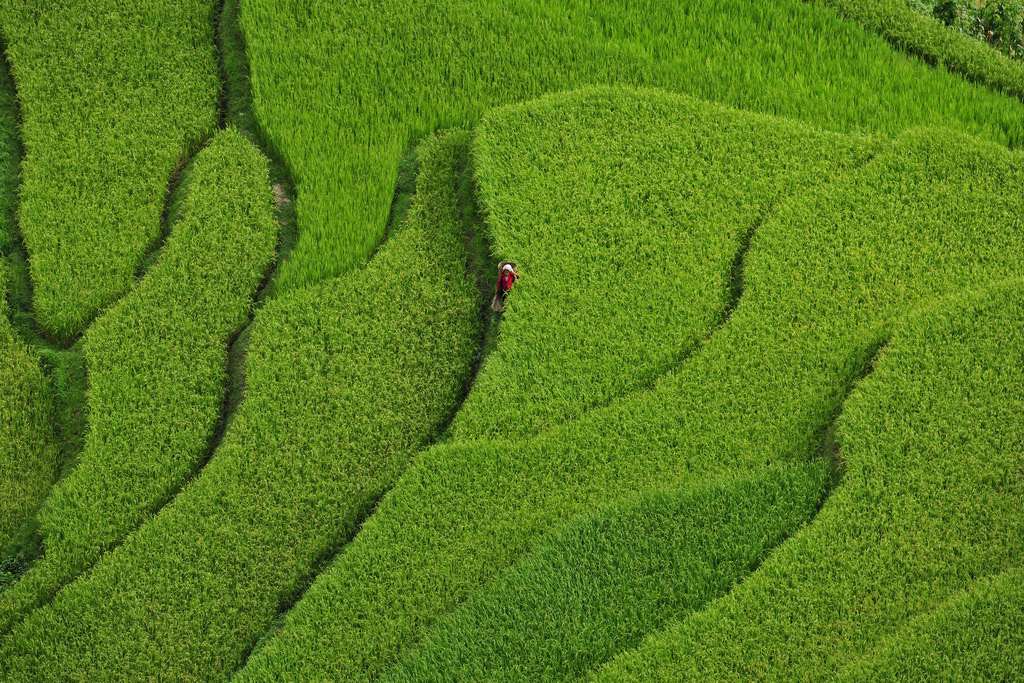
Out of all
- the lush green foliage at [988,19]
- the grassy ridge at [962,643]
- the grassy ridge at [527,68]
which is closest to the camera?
the grassy ridge at [962,643]

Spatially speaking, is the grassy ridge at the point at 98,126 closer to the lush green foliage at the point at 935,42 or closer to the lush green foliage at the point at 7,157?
the lush green foliage at the point at 7,157

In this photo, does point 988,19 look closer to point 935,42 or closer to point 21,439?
point 935,42

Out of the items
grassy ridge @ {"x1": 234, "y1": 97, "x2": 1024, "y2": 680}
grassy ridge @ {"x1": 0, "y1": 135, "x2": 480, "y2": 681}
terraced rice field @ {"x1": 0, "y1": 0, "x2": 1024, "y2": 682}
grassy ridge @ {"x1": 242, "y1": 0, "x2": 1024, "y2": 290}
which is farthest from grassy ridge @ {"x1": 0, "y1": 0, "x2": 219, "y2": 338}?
grassy ridge @ {"x1": 234, "y1": 97, "x2": 1024, "y2": 680}

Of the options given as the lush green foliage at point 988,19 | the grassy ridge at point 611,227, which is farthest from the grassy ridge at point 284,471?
the lush green foliage at point 988,19

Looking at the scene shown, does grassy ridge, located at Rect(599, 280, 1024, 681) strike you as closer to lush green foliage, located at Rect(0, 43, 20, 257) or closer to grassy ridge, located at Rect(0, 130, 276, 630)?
grassy ridge, located at Rect(0, 130, 276, 630)

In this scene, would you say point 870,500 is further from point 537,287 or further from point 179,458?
point 179,458

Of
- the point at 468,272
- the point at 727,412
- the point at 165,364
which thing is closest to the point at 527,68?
the point at 468,272
